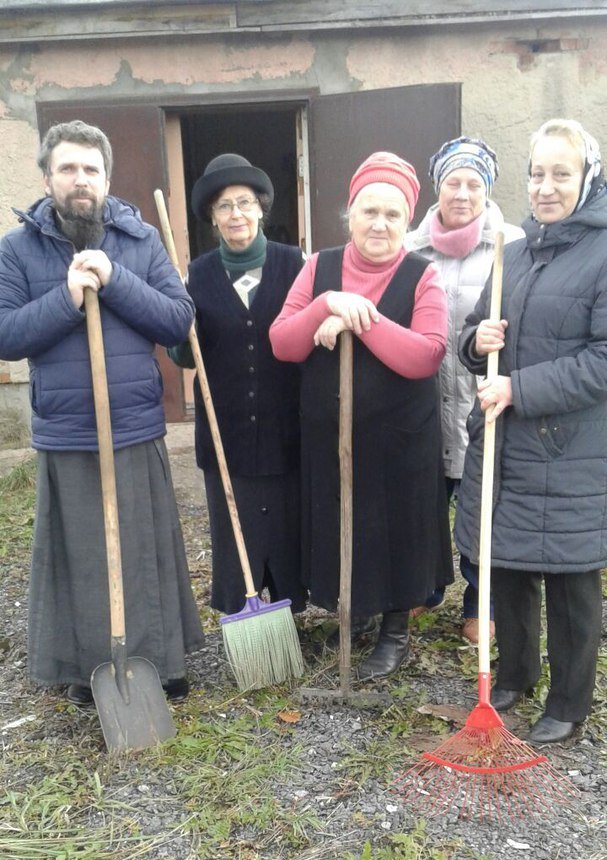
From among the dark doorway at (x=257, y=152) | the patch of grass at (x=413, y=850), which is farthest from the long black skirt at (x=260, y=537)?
the dark doorway at (x=257, y=152)

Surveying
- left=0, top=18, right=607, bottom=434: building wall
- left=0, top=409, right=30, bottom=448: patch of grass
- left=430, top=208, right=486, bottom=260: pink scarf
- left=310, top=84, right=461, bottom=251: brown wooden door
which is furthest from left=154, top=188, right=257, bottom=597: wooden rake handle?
left=0, top=409, right=30, bottom=448: patch of grass

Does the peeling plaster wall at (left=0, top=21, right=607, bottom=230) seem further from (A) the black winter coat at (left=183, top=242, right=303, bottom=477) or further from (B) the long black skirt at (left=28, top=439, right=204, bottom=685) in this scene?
(B) the long black skirt at (left=28, top=439, right=204, bottom=685)

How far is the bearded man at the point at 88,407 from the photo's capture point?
251 centimetres

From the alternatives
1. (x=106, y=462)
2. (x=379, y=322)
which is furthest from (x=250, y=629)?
(x=379, y=322)

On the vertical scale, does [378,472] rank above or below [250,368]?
below

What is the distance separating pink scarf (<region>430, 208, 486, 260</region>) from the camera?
3006mm

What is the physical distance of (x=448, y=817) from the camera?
2289mm

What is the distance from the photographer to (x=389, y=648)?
10.2 ft

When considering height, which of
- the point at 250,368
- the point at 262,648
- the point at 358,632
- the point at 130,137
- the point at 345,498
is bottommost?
the point at 358,632

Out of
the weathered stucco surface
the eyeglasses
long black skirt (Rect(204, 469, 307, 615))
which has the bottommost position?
long black skirt (Rect(204, 469, 307, 615))

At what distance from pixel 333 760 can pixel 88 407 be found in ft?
4.46

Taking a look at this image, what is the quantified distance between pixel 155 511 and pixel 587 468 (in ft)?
4.64

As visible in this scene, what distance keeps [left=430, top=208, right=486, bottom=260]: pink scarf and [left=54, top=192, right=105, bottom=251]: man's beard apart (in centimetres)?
123

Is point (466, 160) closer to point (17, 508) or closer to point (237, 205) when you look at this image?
point (237, 205)
